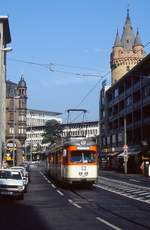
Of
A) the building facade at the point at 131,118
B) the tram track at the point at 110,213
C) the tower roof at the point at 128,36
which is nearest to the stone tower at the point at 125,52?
the tower roof at the point at 128,36

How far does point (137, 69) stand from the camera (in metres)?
91.8

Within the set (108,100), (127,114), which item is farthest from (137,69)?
(108,100)

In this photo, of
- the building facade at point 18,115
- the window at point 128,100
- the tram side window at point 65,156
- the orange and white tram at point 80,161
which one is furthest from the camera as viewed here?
the building facade at point 18,115

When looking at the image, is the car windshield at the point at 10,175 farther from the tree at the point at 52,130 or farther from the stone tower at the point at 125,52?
the tree at the point at 52,130

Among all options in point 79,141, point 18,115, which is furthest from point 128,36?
point 79,141


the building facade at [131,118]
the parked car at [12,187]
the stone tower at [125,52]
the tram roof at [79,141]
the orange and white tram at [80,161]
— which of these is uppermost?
the stone tower at [125,52]

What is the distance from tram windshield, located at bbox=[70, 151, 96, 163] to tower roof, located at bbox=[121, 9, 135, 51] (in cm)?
11579

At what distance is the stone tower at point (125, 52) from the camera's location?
14450 centimetres

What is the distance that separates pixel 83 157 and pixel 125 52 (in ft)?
376

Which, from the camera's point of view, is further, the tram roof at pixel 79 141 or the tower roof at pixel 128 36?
the tower roof at pixel 128 36

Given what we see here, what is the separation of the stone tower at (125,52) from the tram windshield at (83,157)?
10991 centimetres

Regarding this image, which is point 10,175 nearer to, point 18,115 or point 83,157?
point 83,157

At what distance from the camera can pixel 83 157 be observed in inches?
1366

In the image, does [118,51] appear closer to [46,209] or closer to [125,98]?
[125,98]
